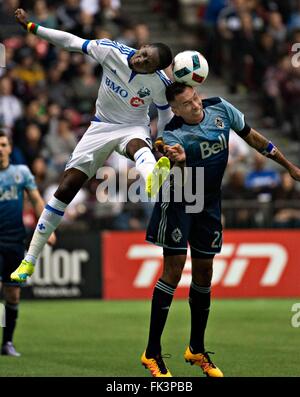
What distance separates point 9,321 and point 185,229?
3.38 meters

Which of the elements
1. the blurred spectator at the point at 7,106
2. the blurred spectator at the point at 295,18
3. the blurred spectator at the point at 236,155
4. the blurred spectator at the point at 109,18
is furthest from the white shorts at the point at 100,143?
the blurred spectator at the point at 295,18

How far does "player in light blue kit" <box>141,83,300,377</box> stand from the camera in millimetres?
10781

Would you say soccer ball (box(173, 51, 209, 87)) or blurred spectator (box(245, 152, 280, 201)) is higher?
soccer ball (box(173, 51, 209, 87))

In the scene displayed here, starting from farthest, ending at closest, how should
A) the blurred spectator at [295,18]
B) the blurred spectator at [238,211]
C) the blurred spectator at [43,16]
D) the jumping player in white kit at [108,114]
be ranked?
the blurred spectator at [295,18]
the blurred spectator at [43,16]
the blurred spectator at [238,211]
the jumping player in white kit at [108,114]

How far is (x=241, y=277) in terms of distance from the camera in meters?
20.3

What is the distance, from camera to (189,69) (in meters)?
10.9

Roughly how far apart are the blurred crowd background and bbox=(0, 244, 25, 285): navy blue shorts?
247 inches

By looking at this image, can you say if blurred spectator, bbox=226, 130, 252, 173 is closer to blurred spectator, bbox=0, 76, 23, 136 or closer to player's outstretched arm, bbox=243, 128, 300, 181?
blurred spectator, bbox=0, 76, 23, 136

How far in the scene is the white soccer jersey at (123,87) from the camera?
11.8 metres

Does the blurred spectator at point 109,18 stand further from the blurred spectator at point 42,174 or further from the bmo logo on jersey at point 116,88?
the bmo logo on jersey at point 116,88

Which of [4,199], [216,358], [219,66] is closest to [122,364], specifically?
[216,358]

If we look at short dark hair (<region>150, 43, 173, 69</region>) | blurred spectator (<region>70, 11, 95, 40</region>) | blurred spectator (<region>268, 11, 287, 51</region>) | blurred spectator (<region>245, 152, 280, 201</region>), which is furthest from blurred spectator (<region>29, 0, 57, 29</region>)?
short dark hair (<region>150, 43, 173, 69</region>)

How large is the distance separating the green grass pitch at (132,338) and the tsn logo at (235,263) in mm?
444

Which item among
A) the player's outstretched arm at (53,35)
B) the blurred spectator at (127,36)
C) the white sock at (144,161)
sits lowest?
the white sock at (144,161)
